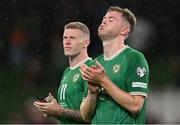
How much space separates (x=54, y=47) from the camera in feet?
23.1

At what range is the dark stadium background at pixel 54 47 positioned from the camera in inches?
260

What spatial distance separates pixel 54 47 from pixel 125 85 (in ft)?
10.6

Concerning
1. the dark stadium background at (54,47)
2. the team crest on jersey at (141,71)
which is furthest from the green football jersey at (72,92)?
the dark stadium background at (54,47)

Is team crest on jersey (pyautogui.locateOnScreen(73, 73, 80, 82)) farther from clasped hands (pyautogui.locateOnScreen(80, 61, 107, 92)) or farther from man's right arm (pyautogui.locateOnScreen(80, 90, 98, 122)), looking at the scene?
clasped hands (pyautogui.locateOnScreen(80, 61, 107, 92))

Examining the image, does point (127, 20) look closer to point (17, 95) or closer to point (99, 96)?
point (99, 96)

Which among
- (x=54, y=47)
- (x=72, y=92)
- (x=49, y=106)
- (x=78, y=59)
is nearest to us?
(x=49, y=106)

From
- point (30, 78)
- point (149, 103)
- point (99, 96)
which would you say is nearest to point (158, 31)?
point (149, 103)

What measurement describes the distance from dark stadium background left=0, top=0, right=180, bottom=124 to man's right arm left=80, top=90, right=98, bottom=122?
245cm

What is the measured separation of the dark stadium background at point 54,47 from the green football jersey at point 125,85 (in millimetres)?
2508

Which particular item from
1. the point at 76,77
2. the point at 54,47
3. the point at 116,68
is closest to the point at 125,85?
the point at 116,68

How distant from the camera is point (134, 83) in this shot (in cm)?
386

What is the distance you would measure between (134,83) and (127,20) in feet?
1.45

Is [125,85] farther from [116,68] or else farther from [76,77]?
[76,77]

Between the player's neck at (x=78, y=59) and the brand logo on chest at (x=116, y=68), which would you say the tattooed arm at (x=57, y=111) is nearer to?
the player's neck at (x=78, y=59)
